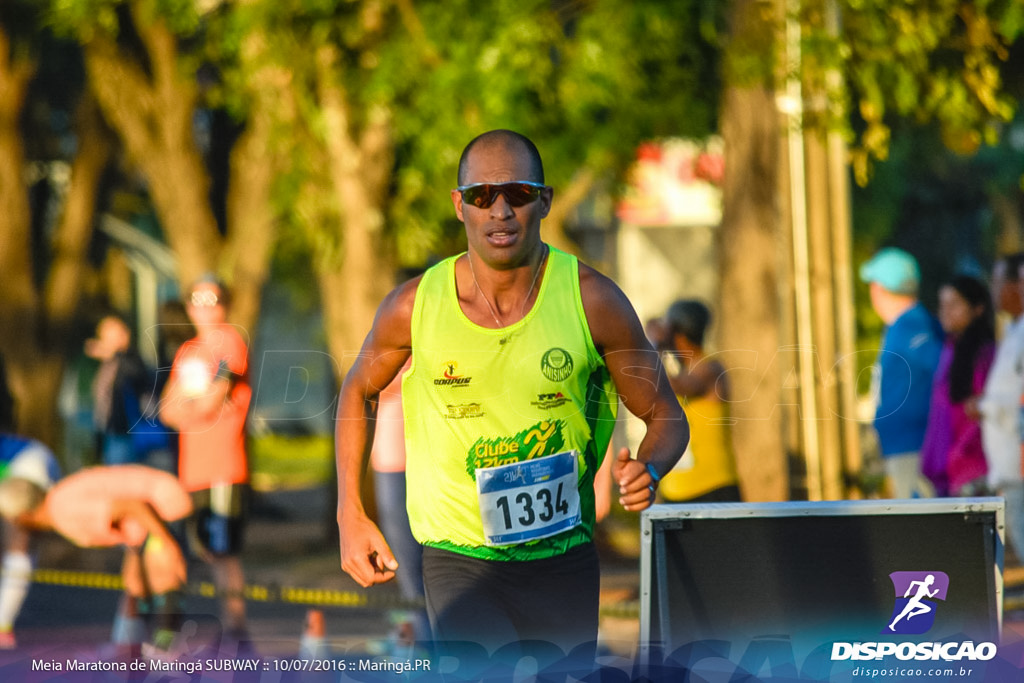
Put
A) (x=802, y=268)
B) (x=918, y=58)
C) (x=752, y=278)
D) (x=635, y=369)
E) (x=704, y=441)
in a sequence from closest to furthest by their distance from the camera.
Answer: (x=635, y=369) < (x=704, y=441) < (x=918, y=58) < (x=802, y=268) < (x=752, y=278)


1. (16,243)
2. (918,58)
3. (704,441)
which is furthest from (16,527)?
(16,243)

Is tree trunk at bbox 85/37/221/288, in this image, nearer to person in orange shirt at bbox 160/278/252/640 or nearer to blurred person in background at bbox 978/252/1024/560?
person in orange shirt at bbox 160/278/252/640

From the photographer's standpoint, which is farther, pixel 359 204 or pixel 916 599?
pixel 359 204

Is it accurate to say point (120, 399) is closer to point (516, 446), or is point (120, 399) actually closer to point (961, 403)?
point (961, 403)

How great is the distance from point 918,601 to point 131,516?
4.55 meters

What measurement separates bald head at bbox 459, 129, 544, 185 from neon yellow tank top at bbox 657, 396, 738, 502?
12.0 ft

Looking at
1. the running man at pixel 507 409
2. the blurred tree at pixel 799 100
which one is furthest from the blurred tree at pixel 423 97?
the running man at pixel 507 409

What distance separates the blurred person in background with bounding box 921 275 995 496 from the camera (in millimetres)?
8578

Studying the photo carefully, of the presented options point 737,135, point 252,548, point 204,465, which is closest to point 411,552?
point 204,465

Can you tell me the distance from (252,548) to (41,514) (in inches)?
294

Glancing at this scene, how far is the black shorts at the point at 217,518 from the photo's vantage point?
867cm

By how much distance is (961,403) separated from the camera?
8.56m

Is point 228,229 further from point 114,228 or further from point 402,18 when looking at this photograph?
point 114,228

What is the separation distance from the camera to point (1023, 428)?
8352 millimetres
